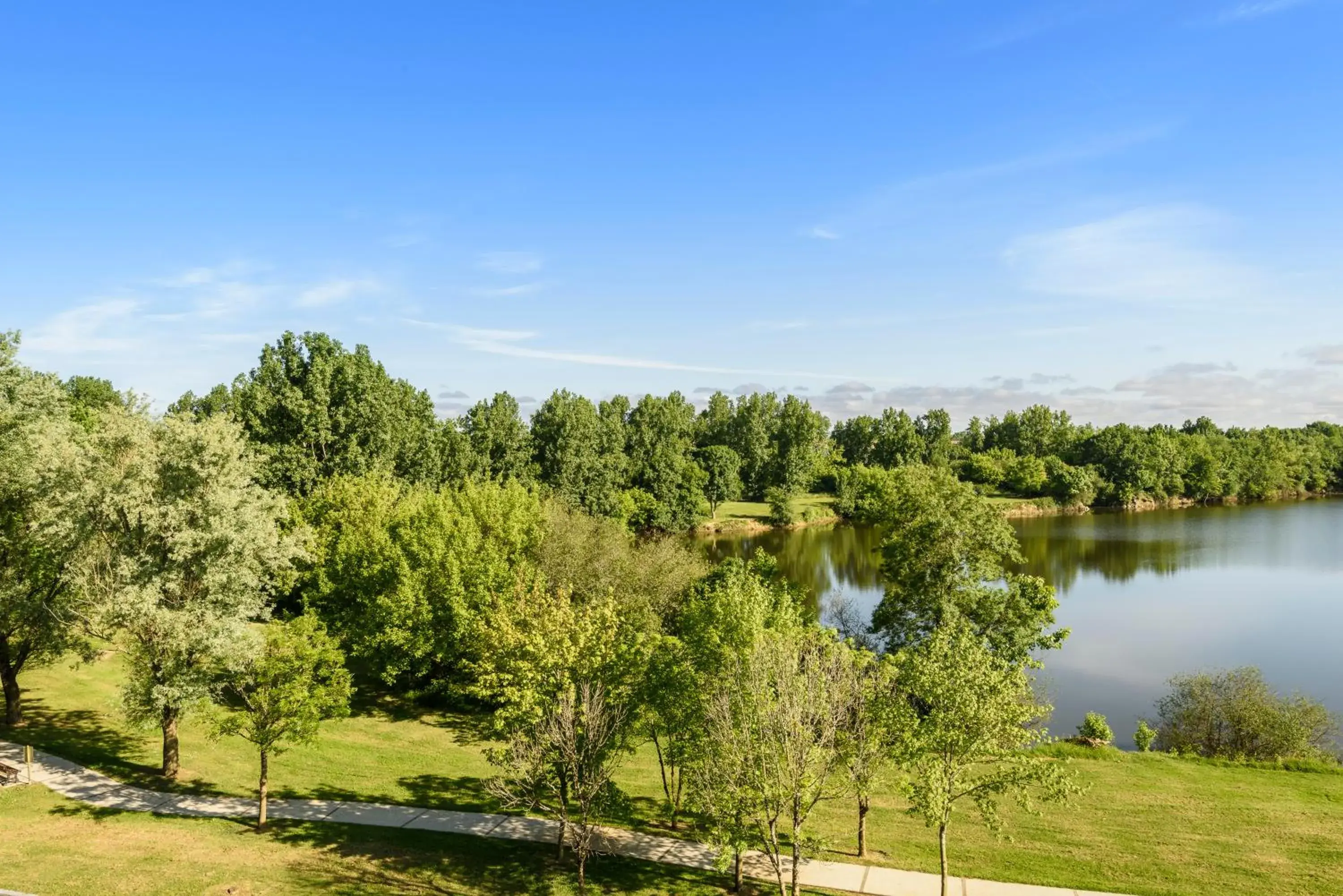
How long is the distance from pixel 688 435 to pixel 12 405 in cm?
9555

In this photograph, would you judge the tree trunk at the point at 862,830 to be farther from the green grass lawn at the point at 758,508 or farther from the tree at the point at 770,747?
the green grass lawn at the point at 758,508

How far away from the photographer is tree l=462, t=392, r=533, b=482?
74.9 meters

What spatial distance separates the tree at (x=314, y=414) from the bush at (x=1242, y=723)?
43148 millimetres

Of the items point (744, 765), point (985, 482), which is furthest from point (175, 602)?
point (985, 482)

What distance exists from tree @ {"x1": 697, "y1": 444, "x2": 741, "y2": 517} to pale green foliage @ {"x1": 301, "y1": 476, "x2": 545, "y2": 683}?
64.0m

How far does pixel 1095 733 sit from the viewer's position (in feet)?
95.7

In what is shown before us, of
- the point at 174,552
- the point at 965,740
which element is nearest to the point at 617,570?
the point at 174,552

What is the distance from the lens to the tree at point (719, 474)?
105 meters

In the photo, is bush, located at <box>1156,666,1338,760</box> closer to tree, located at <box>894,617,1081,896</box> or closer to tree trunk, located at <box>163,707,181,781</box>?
tree, located at <box>894,617,1081,896</box>

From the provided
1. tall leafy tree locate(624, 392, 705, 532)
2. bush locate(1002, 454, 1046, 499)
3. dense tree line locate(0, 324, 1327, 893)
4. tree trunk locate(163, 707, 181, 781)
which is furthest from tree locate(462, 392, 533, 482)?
bush locate(1002, 454, 1046, 499)

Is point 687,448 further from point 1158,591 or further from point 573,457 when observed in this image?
point 1158,591

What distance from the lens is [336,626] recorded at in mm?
33062

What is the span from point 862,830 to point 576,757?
7.00 metres

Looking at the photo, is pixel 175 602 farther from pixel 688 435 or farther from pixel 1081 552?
pixel 688 435
